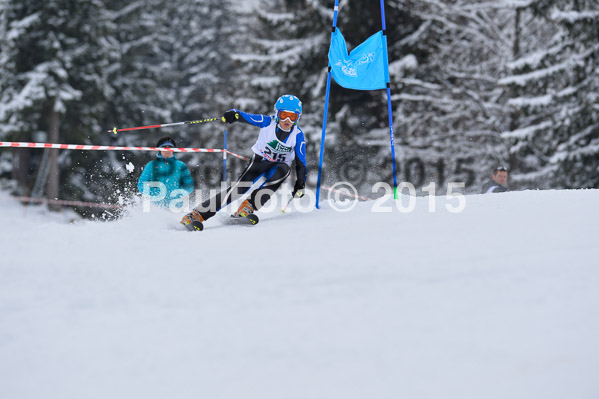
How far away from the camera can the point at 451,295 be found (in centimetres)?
324

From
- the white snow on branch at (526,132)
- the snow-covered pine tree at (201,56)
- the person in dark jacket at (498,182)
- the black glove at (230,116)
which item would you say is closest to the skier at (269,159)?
the black glove at (230,116)

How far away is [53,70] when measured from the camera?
58.7 ft

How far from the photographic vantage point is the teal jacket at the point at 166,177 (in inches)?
290

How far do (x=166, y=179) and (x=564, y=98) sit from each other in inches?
390

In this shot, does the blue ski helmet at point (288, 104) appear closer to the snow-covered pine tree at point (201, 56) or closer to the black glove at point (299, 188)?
the black glove at point (299, 188)

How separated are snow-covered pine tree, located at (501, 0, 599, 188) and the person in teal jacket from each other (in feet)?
28.0

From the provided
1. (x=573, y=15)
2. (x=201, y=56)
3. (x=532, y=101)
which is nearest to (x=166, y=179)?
(x=532, y=101)

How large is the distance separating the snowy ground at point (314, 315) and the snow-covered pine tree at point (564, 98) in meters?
8.42

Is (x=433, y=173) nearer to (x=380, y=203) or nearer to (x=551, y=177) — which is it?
(x=551, y=177)

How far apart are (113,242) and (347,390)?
2890 mm

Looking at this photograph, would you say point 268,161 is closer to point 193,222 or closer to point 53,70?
point 193,222

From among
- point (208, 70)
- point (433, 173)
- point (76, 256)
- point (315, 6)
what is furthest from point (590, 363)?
point (208, 70)

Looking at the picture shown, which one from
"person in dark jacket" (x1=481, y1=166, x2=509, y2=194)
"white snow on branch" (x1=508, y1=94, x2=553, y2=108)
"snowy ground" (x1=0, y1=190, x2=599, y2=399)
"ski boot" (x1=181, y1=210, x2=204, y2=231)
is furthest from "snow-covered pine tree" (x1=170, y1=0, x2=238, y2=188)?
"snowy ground" (x1=0, y1=190, x2=599, y2=399)

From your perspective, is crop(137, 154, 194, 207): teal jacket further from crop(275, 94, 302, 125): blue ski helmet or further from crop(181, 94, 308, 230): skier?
crop(275, 94, 302, 125): blue ski helmet
